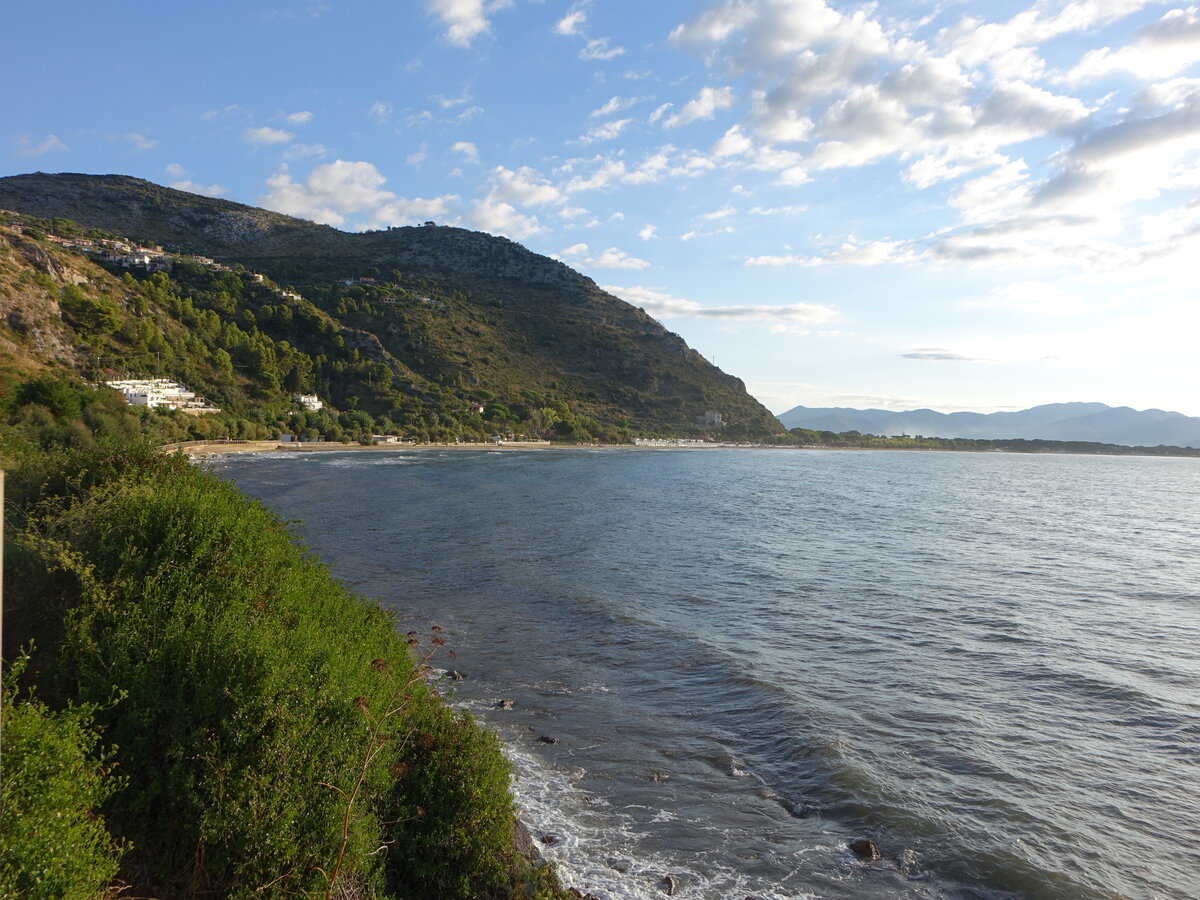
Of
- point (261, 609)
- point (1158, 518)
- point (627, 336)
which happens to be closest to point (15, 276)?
point (261, 609)

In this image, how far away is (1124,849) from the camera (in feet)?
35.6

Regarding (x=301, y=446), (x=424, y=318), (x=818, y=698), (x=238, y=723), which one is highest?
(x=424, y=318)

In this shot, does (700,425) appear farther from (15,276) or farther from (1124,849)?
(1124,849)

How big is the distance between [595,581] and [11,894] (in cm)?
2224

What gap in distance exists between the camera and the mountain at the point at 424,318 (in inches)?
4970

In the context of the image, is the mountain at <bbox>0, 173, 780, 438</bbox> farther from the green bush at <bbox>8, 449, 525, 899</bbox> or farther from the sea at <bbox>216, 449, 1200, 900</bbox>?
the green bush at <bbox>8, 449, 525, 899</bbox>

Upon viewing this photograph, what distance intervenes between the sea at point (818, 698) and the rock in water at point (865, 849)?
13 cm

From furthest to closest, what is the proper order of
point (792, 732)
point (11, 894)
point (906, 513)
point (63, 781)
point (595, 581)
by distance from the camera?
point (906, 513) < point (595, 581) < point (792, 732) < point (63, 781) < point (11, 894)

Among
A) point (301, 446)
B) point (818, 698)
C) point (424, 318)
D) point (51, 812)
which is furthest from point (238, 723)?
point (424, 318)

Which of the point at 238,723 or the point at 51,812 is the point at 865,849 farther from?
the point at 51,812

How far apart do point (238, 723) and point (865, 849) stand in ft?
28.5

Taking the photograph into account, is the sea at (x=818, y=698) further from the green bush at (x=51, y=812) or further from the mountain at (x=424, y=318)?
the mountain at (x=424, y=318)

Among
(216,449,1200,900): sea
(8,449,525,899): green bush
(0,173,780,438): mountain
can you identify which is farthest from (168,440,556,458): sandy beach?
(8,449,525,899): green bush

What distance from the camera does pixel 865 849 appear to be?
1054 cm
